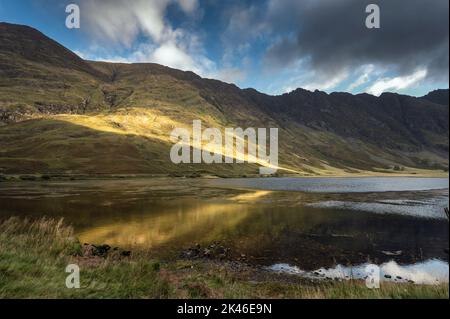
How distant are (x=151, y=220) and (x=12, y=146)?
188941 mm

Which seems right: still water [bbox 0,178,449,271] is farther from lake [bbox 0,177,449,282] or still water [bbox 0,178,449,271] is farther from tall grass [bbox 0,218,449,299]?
tall grass [bbox 0,218,449,299]

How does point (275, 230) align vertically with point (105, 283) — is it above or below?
below

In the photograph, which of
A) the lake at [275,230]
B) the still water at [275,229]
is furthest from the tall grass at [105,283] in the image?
the still water at [275,229]

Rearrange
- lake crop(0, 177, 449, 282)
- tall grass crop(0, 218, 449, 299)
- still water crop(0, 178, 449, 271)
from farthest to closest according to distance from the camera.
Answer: still water crop(0, 178, 449, 271), lake crop(0, 177, 449, 282), tall grass crop(0, 218, 449, 299)

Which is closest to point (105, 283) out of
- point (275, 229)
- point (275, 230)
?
point (275, 230)

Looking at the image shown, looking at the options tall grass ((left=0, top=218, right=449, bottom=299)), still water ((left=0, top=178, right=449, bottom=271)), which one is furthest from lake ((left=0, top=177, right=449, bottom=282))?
tall grass ((left=0, top=218, right=449, bottom=299))

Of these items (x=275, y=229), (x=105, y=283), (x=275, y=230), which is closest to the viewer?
(x=105, y=283)

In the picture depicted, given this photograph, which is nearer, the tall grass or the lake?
the tall grass

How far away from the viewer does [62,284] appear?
11.7 metres

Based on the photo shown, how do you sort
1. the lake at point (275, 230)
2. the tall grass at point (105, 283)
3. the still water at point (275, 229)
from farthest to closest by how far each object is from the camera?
the still water at point (275, 229)
the lake at point (275, 230)
the tall grass at point (105, 283)

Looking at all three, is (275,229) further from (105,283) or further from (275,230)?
(105,283)

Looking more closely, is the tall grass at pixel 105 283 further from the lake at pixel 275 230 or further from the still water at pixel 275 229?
the still water at pixel 275 229
